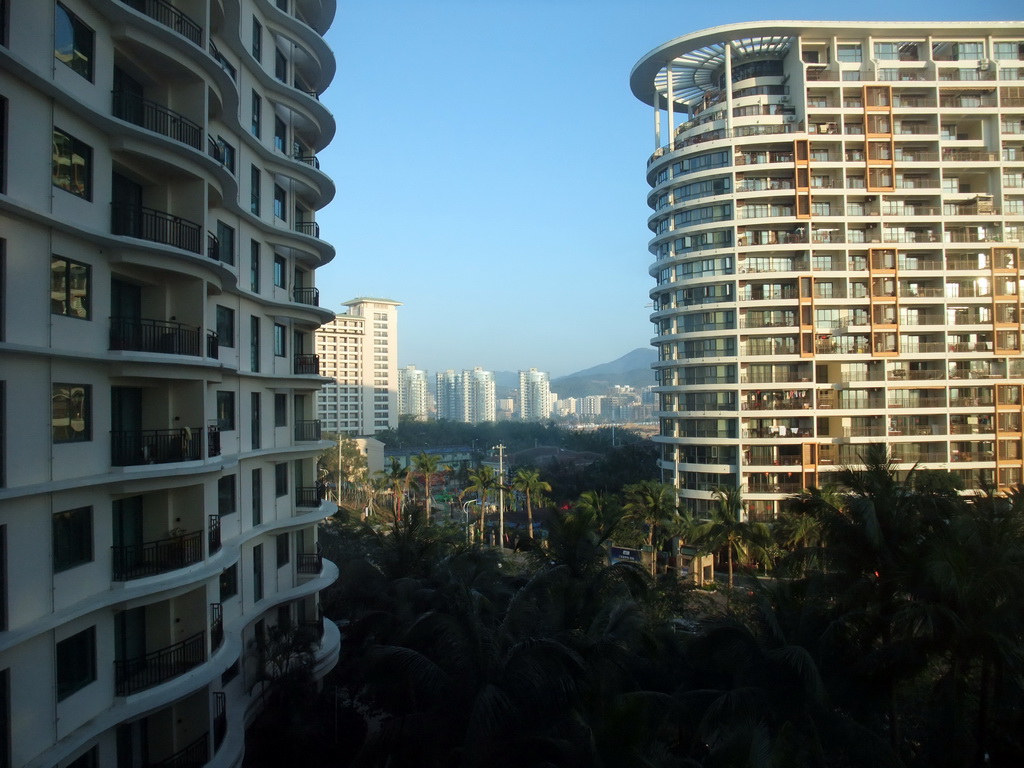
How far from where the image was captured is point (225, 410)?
555 inches

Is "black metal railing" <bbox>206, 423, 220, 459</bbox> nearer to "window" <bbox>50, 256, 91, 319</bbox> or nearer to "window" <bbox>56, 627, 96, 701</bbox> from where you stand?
"window" <bbox>50, 256, 91, 319</bbox>

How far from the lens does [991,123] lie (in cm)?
4047

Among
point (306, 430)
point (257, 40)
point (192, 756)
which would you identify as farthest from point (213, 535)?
point (257, 40)

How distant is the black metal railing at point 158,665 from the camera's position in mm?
10242

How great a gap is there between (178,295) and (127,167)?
7.16 feet

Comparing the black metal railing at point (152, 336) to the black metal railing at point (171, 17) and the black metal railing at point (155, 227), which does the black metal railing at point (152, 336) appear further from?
the black metal railing at point (171, 17)

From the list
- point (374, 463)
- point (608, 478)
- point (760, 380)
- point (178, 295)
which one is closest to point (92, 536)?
point (178, 295)

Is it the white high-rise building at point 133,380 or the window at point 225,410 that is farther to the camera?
the window at point 225,410

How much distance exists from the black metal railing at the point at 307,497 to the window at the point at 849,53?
4290cm

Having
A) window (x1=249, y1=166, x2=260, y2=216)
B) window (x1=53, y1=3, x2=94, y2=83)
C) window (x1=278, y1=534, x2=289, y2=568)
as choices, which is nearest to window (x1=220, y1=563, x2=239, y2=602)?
window (x1=278, y1=534, x2=289, y2=568)

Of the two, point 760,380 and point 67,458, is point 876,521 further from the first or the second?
point 760,380

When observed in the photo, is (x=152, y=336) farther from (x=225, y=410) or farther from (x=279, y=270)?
(x=279, y=270)

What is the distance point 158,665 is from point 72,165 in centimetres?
797

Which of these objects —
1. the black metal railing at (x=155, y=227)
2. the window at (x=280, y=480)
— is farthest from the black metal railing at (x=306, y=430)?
the black metal railing at (x=155, y=227)
